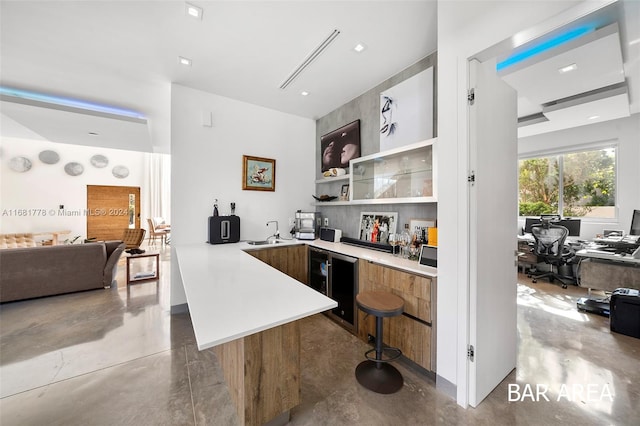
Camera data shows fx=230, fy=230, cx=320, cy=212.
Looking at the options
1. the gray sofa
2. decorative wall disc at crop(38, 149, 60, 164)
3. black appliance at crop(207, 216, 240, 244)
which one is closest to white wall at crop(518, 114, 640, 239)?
black appliance at crop(207, 216, 240, 244)

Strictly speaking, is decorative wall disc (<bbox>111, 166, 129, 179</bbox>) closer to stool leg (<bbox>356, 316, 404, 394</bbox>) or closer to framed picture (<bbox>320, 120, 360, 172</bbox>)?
framed picture (<bbox>320, 120, 360, 172</bbox>)

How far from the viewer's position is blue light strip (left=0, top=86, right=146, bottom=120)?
3125 millimetres

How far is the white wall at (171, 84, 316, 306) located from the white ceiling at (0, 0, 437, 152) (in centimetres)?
26

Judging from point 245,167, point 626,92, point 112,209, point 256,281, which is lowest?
point 256,281

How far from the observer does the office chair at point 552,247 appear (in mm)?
3895

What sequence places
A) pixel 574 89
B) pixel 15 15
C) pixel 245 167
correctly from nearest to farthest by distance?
pixel 15 15
pixel 574 89
pixel 245 167

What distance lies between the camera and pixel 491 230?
1658 millimetres

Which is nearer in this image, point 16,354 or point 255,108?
point 16,354

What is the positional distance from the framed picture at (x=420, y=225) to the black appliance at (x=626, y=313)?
2.25 m

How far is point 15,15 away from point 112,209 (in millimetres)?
6459

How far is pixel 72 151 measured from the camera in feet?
20.8

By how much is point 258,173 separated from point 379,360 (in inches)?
112

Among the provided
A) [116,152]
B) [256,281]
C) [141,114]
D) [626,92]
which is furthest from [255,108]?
[116,152]

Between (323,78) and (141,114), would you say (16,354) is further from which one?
(323,78)
